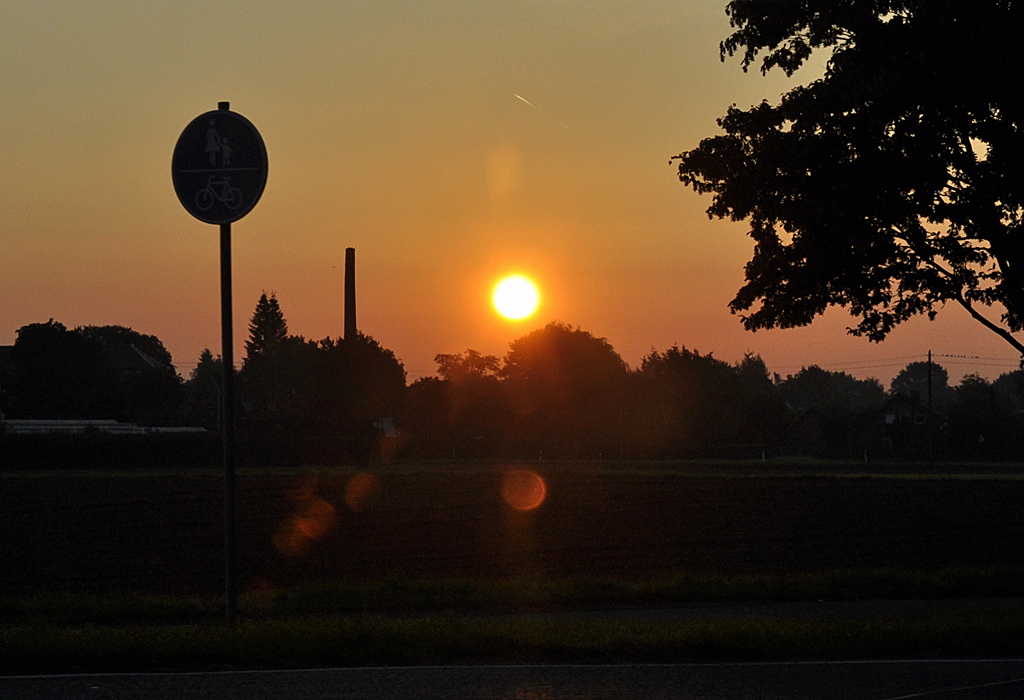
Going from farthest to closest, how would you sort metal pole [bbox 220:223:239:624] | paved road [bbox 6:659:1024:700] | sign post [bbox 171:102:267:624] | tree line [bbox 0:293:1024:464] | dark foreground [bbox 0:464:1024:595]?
tree line [bbox 0:293:1024:464], dark foreground [bbox 0:464:1024:595], metal pole [bbox 220:223:239:624], sign post [bbox 171:102:267:624], paved road [bbox 6:659:1024:700]

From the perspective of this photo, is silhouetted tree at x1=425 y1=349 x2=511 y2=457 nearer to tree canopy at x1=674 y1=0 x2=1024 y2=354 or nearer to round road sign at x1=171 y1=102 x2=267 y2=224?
tree canopy at x1=674 y1=0 x2=1024 y2=354

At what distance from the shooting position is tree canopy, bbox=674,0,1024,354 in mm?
15891

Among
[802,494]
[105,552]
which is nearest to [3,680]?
[105,552]

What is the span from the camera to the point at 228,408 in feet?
29.6

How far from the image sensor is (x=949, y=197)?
1755cm

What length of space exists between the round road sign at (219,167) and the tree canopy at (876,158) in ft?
35.0

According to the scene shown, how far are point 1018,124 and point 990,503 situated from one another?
24684mm

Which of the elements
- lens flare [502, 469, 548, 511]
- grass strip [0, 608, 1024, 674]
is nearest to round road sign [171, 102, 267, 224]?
grass strip [0, 608, 1024, 674]

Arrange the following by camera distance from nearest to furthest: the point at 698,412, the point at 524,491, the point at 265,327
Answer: the point at 524,491
the point at 698,412
the point at 265,327

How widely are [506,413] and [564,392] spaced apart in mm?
17813

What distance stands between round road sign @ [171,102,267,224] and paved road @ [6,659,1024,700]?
3.65 m

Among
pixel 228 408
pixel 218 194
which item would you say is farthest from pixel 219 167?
pixel 228 408

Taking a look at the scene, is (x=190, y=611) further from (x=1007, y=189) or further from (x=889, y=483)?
(x=889, y=483)

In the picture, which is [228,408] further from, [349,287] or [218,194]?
[349,287]
